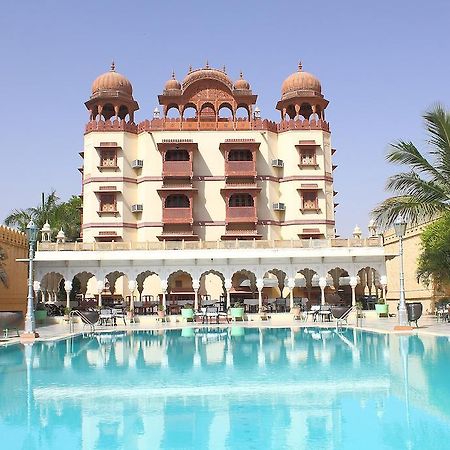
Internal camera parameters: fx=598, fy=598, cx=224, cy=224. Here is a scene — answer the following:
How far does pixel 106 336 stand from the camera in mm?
24812

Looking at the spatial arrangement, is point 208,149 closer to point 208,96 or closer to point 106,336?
point 208,96

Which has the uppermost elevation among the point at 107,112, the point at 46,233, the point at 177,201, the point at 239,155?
the point at 107,112

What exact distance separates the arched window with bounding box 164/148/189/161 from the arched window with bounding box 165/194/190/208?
2.89 meters

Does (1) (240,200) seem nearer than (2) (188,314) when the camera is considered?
No

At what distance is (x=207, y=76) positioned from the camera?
47.6 metres

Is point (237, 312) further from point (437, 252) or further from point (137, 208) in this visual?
point (137, 208)

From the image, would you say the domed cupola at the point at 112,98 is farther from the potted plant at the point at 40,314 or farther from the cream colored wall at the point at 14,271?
the potted plant at the point at 40,314

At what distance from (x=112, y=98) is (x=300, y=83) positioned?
14734mm

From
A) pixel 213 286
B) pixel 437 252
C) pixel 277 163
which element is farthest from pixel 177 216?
pixel 437 252

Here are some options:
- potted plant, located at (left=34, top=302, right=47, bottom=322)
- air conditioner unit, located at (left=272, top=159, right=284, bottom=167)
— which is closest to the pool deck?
potted plant, located at (left=34, top=302, right=47, bottom=322)

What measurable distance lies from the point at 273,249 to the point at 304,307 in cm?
382

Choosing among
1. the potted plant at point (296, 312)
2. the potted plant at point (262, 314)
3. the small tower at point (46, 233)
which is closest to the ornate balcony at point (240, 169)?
the small tower at point (46, 233)

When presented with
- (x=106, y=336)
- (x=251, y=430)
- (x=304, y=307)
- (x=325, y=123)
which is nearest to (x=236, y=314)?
(x=304, y=307)

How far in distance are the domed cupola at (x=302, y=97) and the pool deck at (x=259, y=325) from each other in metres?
20.2
